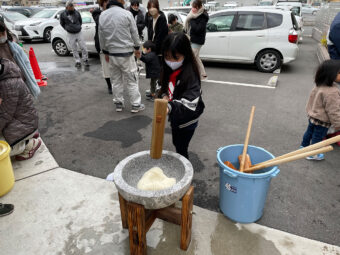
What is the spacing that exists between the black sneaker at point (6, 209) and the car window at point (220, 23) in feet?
23.0

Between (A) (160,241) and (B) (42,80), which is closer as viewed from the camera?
(A) (160,241)

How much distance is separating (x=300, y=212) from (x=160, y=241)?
1.42 metres

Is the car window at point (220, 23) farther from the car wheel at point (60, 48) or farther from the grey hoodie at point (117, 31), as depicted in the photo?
the car wheel at point (60, 48)

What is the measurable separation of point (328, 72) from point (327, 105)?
1.23 ft

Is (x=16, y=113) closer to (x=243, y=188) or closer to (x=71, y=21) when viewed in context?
(x=243, y=188)

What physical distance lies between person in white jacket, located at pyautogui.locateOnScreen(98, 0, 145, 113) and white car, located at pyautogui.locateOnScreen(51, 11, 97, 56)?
5038 millimetres

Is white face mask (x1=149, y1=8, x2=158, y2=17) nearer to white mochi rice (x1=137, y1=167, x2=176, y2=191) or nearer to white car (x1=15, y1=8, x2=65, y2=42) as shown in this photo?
white mochi rice (x1=137, y1=167, x2=176, y2=191)

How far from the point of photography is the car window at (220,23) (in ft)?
24.0

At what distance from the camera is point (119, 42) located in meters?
4.05

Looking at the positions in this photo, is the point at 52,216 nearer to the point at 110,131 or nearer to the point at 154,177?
the point at 154,177

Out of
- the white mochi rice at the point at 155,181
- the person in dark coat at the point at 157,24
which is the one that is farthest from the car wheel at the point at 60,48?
the white mochi rice at the point at 155,181

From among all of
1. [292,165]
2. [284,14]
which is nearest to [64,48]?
[284,14]

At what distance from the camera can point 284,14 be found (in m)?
6.70

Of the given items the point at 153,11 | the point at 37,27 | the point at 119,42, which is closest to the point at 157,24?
the point at 153,11
